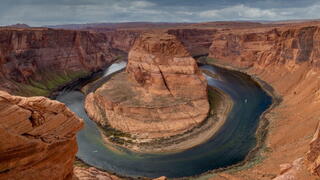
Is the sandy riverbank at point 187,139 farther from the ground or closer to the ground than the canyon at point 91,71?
closer to the ground

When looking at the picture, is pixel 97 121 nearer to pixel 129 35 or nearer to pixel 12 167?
pixel 12 167

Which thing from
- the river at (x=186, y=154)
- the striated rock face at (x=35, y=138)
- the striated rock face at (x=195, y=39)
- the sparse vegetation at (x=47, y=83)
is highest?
the striated rock face at (x=195, y=39)

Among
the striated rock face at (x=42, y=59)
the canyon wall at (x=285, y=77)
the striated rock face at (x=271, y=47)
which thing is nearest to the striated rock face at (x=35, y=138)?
the canyon wall at (x=285, y=77)

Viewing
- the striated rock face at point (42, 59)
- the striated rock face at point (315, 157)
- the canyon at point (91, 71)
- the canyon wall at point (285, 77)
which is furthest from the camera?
the striated rock face at point (42, 59)

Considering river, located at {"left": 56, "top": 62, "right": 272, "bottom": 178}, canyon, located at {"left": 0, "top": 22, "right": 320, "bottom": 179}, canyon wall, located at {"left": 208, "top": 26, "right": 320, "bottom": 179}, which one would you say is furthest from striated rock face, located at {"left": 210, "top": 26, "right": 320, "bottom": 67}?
river, located at {"left": 56, "top": 62, "right": 272, "bottom": 178}

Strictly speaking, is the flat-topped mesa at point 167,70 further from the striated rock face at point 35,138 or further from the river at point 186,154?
the striated rock face at point 35,138

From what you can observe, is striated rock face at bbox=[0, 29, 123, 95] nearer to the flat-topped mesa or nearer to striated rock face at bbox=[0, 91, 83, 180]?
the flat-topped mesa

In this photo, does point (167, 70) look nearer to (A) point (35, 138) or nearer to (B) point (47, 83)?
(B) point (47, 83)
